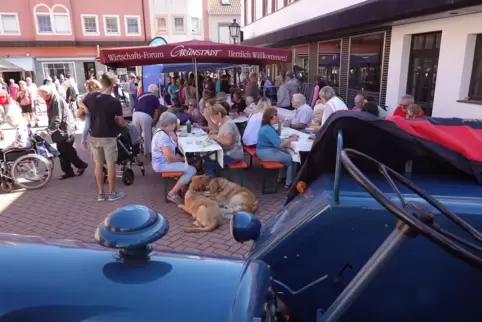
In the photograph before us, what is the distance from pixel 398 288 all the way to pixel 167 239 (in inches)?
125

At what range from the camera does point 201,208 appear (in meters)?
4.82

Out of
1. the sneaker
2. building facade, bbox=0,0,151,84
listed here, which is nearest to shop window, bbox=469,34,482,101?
the sneaker

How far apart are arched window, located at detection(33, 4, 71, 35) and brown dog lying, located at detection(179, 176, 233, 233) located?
32.5 metres

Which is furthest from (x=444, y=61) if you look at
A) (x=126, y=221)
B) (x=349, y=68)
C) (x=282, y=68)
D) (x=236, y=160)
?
(x=282, y=68)

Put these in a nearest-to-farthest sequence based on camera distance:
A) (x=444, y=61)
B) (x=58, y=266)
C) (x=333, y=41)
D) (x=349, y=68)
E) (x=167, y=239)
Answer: (x=58, y=266), (x=167, y=239), (x=444, y=61), (x=349, y=68), (x=333, y=41)

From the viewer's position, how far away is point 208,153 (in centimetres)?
577

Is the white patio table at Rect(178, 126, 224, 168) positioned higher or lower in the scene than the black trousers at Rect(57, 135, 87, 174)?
higher

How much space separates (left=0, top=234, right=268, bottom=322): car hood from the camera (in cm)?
117

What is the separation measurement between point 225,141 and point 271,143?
2.45 ft

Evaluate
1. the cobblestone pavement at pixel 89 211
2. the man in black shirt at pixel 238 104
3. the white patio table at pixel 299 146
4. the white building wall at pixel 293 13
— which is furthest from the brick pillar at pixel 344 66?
the white patio table at pixel 299 146

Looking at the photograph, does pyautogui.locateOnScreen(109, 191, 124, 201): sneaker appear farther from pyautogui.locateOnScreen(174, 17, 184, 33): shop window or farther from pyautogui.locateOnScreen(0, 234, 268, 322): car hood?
pyautogui.locateOnScreen(174, 17, 184, 33): shop window

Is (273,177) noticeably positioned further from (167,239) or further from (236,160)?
(167,239)

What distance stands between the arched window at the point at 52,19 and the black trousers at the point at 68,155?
29.7 metres

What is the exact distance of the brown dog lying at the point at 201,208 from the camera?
4.71 meters
